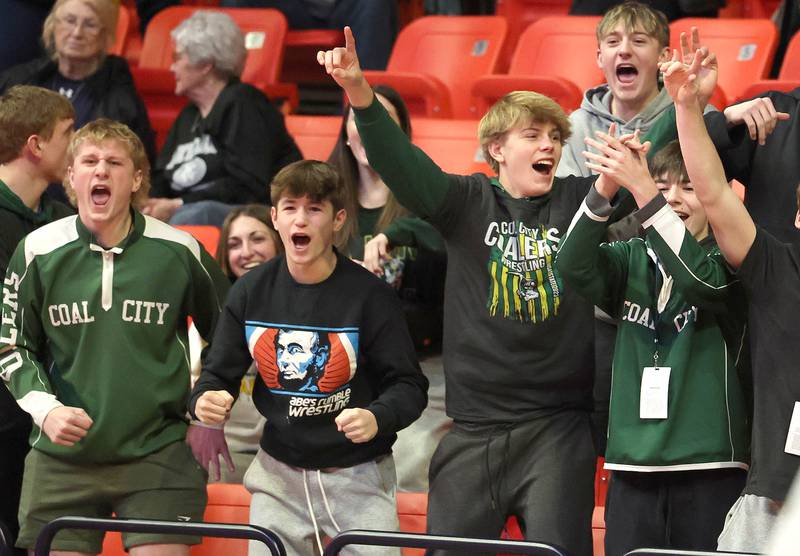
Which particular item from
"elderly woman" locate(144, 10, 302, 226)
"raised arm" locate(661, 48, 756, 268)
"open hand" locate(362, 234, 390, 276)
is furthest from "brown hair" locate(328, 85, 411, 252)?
"raised arm" locate(661, 48, 756, 268)

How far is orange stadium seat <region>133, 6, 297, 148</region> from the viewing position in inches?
276

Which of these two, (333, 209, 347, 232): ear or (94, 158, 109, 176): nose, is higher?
(94, 158, 109, 176): nose

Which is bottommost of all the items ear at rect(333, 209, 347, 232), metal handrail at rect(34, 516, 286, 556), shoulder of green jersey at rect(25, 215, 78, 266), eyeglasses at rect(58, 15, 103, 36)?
metal handrail at rect(34, 516, 286, 556)

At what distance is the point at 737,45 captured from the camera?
20.6 ft

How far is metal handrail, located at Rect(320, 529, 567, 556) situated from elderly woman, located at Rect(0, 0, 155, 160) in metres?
3.49

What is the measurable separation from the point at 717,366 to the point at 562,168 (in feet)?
3.81

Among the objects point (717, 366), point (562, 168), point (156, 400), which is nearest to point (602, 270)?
point (717, 366)

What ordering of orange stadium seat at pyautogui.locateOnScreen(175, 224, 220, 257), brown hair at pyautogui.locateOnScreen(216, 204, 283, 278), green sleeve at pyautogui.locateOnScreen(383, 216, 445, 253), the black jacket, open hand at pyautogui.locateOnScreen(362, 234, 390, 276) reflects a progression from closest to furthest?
open hand at pyautogui.locateOnScreen(362, 234, 390, 276) < green sleeve at pyautogui.locateOnScreen(383, 216, 445, 253) < brown hair at pyautogui.locateOnScreen(216, 204, 283, 278) < orange stadium seat at pyautogui.locateOnScreen(175, 224, 220, 257) < the black jacket

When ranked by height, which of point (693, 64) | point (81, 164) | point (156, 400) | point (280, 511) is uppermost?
point (693, 64)

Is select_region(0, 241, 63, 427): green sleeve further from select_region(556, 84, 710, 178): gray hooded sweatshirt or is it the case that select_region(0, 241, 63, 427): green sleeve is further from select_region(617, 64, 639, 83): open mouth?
select_region(617, 64, 639, 83): open mouth

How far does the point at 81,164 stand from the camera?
12.8ft

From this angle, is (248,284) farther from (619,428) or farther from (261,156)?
(261,156)

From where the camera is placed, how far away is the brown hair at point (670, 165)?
3.63 meters

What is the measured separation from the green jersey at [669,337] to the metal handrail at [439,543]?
0.61 metres
